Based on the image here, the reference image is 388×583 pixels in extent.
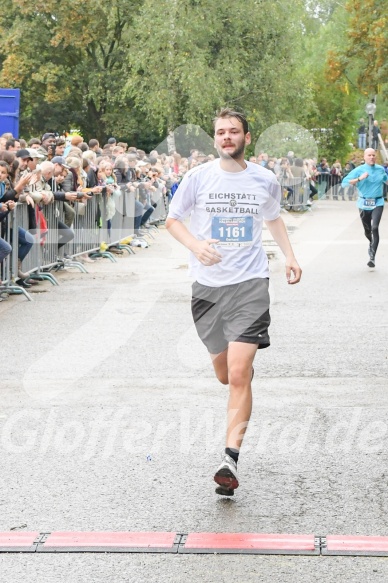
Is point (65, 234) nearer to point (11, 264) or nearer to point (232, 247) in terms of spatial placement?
point (11, 264)

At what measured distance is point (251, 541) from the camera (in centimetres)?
523

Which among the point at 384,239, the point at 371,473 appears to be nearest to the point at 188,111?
the point at 384,239

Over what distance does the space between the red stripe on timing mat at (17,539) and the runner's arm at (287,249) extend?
6.71ft

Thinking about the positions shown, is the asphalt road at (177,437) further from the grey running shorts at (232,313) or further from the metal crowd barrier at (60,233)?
the metal crowd barrier at (60,233)

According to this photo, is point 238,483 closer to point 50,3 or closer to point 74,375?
point 74,375

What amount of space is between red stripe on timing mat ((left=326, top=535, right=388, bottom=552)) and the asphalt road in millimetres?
103

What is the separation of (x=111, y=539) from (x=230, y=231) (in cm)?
187

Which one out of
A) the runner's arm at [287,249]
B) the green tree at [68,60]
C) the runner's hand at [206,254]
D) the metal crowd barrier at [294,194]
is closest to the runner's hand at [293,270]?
the runner's arm at [287,249]

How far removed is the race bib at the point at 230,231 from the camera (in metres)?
6.45

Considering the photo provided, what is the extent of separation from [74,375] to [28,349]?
140cm

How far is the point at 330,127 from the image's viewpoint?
7831 centimetres

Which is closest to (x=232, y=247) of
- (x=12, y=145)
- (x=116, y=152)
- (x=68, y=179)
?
(x=12, y=145)

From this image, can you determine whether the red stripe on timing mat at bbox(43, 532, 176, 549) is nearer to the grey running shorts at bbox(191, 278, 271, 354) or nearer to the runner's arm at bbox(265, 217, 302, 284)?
the grey running shorts at bbox(191, 278, 271, 354)

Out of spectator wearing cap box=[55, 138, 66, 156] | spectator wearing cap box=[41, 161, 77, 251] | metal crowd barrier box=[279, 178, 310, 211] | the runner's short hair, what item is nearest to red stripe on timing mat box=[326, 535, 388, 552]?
the runner's short hair
